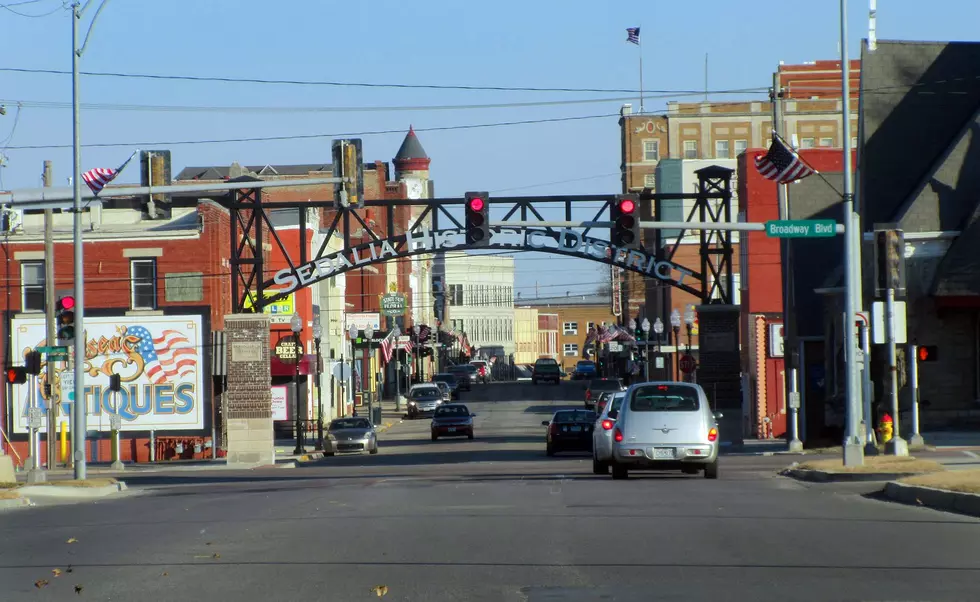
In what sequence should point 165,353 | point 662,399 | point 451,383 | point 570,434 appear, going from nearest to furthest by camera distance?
point 662,399, point 570,434, point 165,353, point 451,383

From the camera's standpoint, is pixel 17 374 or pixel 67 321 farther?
pixel 17 374

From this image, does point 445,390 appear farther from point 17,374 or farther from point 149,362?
point 17,374

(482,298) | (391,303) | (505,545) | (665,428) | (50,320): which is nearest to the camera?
(505,545)

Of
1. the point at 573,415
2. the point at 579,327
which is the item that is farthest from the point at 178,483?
the point at 579,327

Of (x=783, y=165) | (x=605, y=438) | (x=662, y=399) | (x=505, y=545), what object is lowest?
(x=505, y=545)

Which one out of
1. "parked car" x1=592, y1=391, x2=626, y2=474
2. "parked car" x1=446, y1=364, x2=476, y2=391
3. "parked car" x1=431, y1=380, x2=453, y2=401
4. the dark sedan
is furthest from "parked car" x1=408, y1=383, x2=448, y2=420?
"parked car" x1=592, y1=391, x2=626, y2=474

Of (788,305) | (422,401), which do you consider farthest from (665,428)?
(422,401)

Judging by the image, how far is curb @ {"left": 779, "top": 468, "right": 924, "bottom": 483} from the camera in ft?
71.6

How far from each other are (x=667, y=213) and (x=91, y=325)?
1851 inches

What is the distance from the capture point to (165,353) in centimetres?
4603

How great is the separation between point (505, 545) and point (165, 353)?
35.3m

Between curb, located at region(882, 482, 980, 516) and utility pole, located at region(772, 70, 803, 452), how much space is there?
15.4m

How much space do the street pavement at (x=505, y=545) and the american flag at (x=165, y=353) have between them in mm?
23315

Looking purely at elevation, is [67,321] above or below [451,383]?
above
